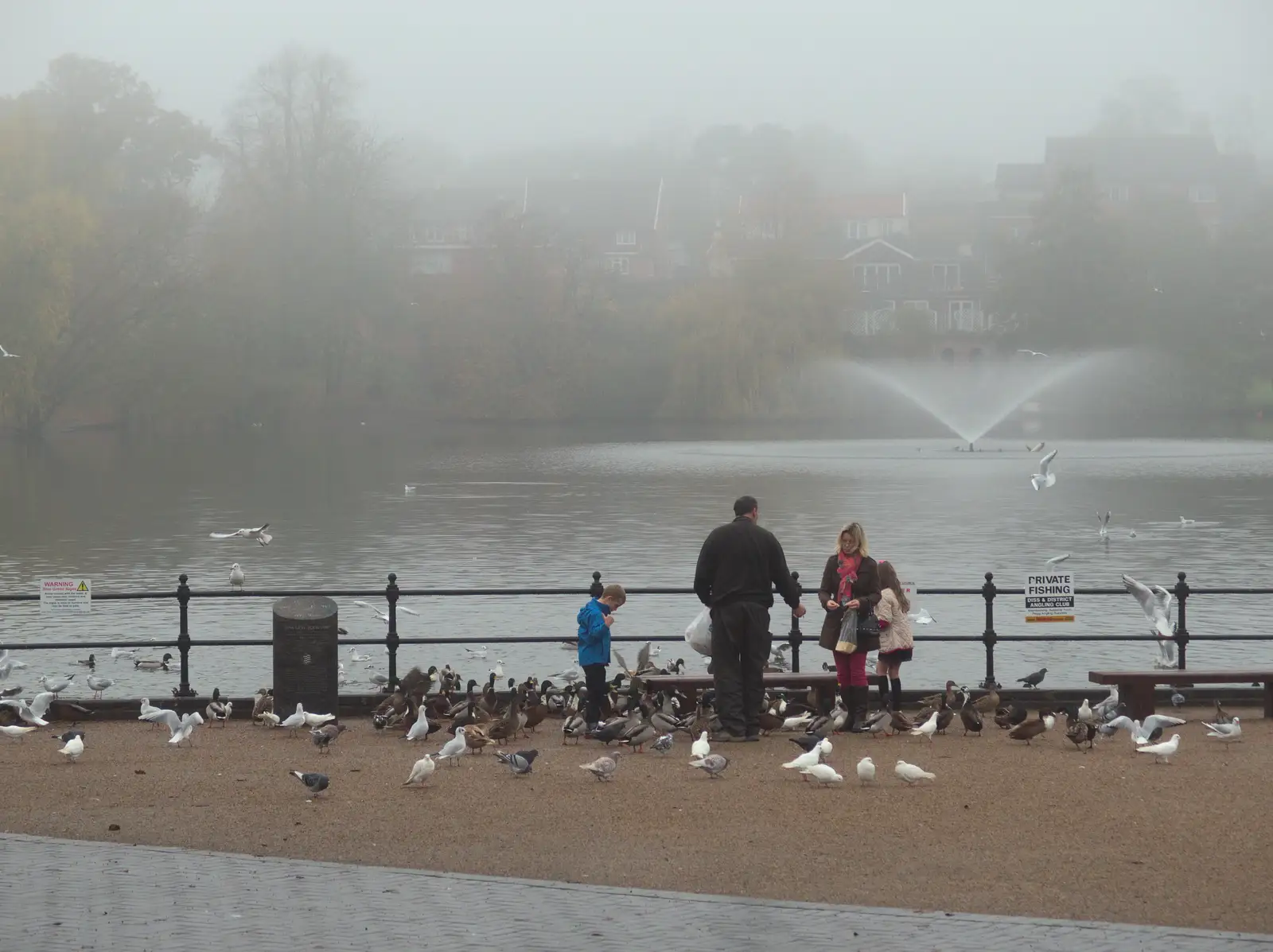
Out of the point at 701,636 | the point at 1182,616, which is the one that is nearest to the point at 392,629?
the point at 701,636

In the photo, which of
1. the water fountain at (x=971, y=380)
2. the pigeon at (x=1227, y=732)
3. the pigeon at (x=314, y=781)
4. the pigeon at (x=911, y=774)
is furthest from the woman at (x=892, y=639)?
the water fountain at (x=971, y=380)

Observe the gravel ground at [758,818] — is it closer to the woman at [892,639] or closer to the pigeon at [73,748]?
the pigeon at [73,748]

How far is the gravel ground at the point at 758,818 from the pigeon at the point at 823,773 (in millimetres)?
101

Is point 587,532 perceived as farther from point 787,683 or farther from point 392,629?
point 787,683

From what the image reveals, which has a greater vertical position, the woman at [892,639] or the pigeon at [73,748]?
the woman at [892,639]

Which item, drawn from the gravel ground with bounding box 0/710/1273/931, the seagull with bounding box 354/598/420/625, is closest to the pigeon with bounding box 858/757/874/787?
the gravel ground with bounding box 0/710/1273/931

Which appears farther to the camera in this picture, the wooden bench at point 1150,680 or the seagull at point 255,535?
the seagull at point 255,535

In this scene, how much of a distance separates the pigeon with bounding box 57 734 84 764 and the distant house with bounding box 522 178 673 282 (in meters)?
128

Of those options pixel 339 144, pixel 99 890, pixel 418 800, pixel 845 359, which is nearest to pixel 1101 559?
pixel 418 800

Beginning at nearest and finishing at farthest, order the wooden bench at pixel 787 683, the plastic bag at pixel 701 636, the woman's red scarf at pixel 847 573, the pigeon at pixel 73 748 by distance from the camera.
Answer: the pigeon at pixel 73 748
the woman's red scarf at pixel 847 573
the plastic bag at pixel 701 636
the wooden bench at pixel 787 683

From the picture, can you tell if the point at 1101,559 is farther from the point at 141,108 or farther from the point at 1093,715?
the point at 141,108

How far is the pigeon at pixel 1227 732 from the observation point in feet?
45.2

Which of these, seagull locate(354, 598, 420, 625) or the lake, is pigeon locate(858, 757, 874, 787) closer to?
the lake

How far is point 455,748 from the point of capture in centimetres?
1296
